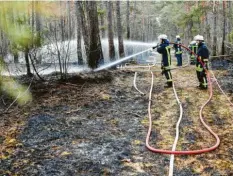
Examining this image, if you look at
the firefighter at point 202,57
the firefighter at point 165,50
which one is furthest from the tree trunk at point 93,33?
the firefighter at point 202,57

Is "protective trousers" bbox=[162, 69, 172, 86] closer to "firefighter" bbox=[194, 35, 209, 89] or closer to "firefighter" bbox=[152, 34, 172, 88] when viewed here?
"firefighter" bbox=[152, 34, 172, 88]

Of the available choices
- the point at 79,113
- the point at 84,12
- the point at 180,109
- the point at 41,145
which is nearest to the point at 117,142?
the point at 41,145

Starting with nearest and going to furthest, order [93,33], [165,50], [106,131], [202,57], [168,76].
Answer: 1. [106,131]
2. [202,57]
3. [165,50]
4. [168,76]
5. [93,33]

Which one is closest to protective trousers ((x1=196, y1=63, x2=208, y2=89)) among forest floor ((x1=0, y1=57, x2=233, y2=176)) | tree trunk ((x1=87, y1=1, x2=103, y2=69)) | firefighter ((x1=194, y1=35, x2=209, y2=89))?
firefighter ((x1=194, y1=35, x2=209, y2=89))

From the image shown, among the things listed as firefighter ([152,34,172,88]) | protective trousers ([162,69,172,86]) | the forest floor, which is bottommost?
the forest floor

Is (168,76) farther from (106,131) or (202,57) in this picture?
(106,131)

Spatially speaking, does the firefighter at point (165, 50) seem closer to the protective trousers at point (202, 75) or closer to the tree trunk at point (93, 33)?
the protective trousers at point (202, 75)

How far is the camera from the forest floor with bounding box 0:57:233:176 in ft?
16.3

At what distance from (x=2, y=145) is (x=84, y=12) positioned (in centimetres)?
892

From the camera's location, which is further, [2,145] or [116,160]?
[2,145]

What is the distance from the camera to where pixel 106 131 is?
6.48 meters

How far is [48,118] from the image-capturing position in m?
7.17

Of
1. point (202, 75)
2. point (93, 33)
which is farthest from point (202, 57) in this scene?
point (93, 33)

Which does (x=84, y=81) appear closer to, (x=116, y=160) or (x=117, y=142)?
(x=117, y=142)
